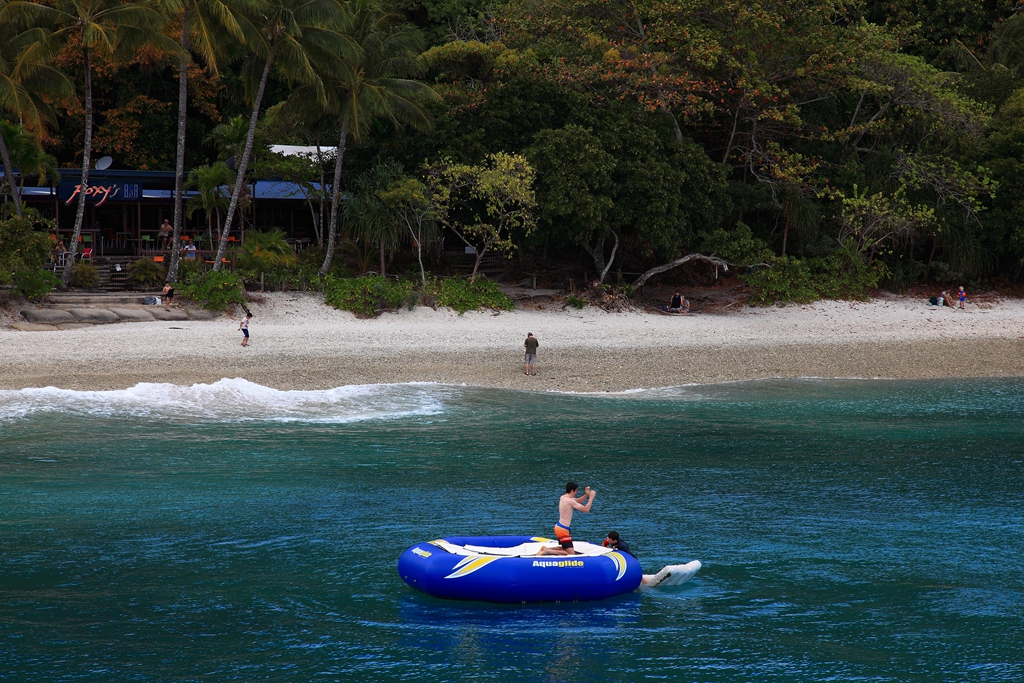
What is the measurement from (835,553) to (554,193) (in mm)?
21227

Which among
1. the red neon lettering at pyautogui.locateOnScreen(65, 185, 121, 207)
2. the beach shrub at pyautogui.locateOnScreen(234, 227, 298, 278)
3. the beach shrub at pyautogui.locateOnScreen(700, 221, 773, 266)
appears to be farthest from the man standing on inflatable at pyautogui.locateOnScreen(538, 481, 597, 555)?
the red neon lettering at pyautogui.locateOnScreen(65, 185, 121, 207)

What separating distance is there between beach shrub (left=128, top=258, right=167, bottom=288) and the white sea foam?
10309 millimetres

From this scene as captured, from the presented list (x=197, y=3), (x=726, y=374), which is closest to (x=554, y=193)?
(x=726, y=374)

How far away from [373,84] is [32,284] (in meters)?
12.8

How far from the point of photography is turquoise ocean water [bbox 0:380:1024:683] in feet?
35.9

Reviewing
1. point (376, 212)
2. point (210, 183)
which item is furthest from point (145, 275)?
point (376, 212)

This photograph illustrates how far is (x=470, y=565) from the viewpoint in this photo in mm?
12086

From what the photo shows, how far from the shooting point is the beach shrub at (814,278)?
36.6 meters

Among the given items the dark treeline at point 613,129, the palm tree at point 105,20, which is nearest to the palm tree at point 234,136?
the dark treeline at point 613,129

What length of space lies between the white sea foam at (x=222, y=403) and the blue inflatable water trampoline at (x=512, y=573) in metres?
10.3

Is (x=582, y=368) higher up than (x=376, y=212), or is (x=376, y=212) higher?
(x=376, y=212)

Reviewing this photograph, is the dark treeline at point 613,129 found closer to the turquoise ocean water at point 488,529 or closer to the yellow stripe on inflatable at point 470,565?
the turquoise ocean water at point 488,529

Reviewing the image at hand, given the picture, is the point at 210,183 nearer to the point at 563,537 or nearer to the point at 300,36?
the point at 300,36

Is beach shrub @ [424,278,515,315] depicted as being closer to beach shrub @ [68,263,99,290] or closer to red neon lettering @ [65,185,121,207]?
beach shrub @ [68,263,99,290]
